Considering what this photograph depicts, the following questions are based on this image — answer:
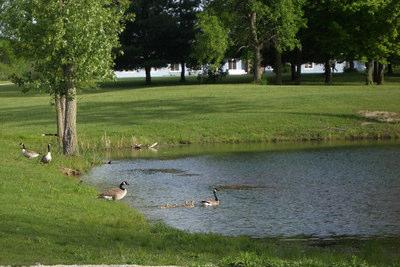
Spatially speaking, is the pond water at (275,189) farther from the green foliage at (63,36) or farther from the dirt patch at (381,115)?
the dirt patch at (381,115)

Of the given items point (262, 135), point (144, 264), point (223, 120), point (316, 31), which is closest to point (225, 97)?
point (223, 120)

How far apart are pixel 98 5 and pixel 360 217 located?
15.4 m

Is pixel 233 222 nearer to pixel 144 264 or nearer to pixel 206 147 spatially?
pixel 144 264

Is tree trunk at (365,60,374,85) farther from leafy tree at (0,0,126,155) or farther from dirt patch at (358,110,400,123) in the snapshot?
leafy tree at (0,0,126,155)

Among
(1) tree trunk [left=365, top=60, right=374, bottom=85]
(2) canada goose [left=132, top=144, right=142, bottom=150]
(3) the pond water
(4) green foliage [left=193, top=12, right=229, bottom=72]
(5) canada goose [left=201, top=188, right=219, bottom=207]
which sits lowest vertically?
(2) canada goose [left=132, top=144, right=142, bottom=150]

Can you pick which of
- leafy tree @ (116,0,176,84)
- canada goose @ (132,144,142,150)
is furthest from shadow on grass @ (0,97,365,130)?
leafy tree @ (116,0,176,84)

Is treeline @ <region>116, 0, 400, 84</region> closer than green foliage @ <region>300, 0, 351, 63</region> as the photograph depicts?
Yes

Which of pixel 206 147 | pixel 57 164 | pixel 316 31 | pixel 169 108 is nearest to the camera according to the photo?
pixel 57 164

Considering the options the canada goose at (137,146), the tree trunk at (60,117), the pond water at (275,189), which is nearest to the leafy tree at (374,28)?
the pond water at (275,189)

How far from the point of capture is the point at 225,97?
60.7m

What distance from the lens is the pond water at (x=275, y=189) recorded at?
792 inches

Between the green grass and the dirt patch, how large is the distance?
790mm

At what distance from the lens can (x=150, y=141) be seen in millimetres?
44281

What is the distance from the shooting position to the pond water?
20.1 meters
